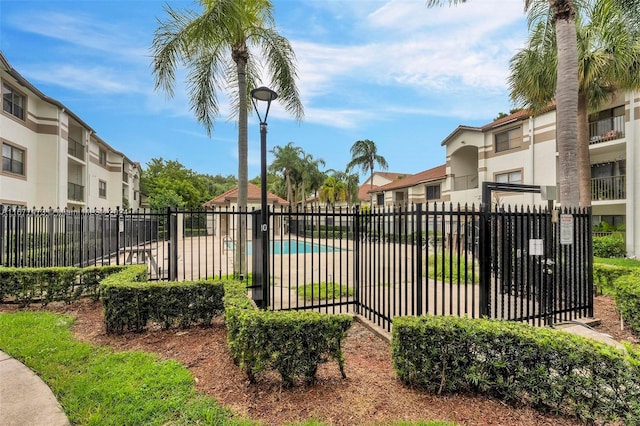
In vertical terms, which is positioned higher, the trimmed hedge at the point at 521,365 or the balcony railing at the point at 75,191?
the balcony railing at the point at 75,191

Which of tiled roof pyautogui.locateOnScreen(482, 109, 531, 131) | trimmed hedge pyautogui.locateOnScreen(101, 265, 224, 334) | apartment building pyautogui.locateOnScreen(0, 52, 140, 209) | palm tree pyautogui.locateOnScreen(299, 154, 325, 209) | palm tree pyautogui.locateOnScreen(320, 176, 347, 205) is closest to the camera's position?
trimmed hedge pyautogui.locateOnScreen(101, 265, 224, 334)

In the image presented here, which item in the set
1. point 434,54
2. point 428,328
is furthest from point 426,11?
point 428,328

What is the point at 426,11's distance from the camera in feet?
30.6

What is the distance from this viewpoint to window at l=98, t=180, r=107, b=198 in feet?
82.7

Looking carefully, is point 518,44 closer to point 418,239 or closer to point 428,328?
point 418,239

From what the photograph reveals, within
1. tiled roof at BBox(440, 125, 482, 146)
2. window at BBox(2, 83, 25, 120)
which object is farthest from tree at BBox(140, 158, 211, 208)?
tiled roof at BBox(440, 125, 482, 146)

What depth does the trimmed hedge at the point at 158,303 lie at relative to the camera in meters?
4.92

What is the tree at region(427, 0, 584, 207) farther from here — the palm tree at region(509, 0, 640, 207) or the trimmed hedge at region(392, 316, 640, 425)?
the trimmed hedge at region(392, 316, 640, 425)

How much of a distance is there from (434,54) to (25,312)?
43.0 feet

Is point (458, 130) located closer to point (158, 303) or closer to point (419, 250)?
point (419, 250)

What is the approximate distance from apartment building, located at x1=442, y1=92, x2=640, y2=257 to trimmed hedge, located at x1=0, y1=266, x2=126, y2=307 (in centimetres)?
1264

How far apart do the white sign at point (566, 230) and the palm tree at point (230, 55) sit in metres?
6.73

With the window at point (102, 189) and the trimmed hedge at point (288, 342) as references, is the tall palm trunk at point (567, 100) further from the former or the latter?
the window at point (102, 189)

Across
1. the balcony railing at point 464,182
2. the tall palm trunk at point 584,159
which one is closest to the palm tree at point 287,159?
the balcony railing at point 464,182
